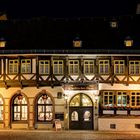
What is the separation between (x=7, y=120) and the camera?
5250cm

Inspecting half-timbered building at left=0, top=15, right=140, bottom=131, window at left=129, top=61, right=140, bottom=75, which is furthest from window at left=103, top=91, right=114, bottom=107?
window at left=129, top=61, right=140, bottom=75

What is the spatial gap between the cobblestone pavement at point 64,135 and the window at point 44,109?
Answer: 92.6 inches

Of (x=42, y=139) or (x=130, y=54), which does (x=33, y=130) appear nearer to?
(x=42, y=139)

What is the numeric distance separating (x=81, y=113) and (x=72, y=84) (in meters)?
2.97

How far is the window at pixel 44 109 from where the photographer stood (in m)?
52.3

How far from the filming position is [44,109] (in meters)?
52.4

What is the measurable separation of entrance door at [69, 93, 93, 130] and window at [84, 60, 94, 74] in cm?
224
